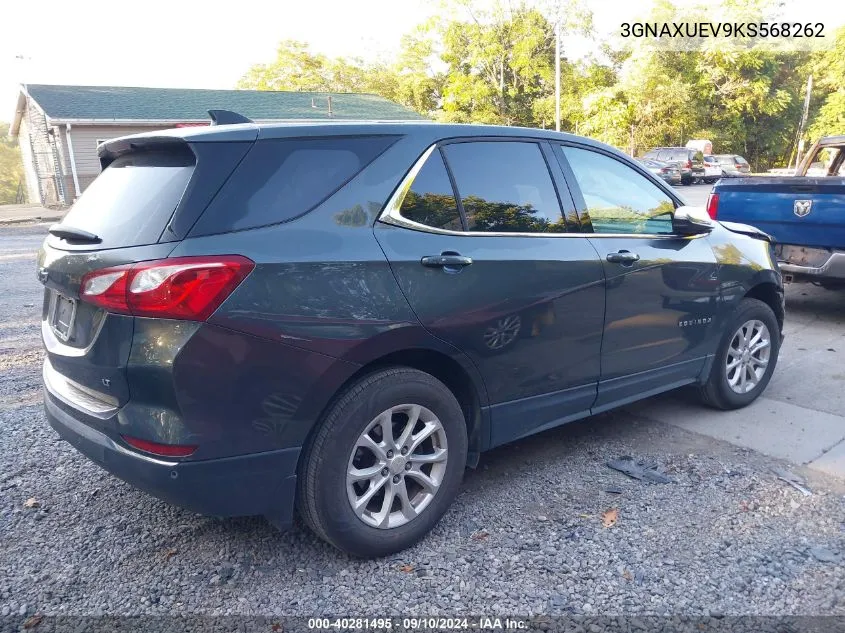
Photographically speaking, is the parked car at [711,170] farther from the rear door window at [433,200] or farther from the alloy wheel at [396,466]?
the alloy wheel at [396,466]

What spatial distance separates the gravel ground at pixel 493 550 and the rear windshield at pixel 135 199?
4.37 ft

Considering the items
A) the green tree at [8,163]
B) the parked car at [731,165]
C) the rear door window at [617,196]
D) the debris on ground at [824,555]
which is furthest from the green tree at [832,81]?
the green tree at [8,163]

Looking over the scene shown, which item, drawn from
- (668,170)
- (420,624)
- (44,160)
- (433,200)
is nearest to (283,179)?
(433,200)

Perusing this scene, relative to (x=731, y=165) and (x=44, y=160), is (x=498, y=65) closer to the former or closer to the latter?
(x=731, y=165)

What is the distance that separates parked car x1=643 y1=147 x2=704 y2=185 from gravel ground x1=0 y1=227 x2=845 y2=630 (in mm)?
29332

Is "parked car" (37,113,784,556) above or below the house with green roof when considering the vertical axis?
below

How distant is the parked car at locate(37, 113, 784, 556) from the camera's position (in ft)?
8.07

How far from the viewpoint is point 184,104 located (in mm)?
28172

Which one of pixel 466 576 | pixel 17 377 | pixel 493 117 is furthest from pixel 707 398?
pixel 493 117

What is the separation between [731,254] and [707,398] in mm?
959

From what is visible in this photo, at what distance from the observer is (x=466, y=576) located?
2.83m

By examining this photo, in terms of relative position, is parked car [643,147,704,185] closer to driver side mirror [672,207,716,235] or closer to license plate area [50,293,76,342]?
driver side mirror [672,207,716,235]

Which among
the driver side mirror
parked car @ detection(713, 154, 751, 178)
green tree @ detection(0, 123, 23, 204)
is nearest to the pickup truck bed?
the driver side mirror

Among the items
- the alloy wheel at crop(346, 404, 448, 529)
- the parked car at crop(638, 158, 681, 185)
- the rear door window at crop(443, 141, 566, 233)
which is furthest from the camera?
the parked car at crop(638, 158, 681, 185)
